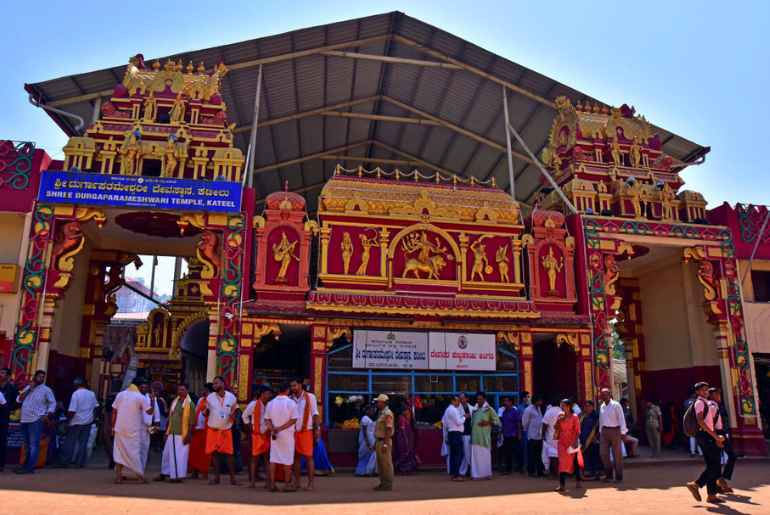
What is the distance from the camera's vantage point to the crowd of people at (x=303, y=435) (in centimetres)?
915

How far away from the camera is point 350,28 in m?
19.5

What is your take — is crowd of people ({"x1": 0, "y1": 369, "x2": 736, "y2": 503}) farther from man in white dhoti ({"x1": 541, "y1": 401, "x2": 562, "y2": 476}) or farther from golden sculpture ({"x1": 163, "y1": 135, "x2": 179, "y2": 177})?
golden sculpture ({"x1": 163, "y1": 135, "x2": 179, "y2": 177})

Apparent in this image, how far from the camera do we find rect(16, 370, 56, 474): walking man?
11164 millimetres

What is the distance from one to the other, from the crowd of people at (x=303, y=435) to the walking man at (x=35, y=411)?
0.06 feet

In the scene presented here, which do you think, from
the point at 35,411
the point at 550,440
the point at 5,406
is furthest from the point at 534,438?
the point at 5,406

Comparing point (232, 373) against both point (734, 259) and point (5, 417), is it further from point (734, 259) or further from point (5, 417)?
point (734, 259)

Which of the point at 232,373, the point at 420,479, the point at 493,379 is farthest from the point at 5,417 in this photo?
the point at 493,379

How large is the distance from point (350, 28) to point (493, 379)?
11609 mm

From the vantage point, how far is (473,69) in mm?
21047

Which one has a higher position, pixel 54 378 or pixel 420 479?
pixel 54 378

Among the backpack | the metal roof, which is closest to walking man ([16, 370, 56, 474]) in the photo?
the metal roof

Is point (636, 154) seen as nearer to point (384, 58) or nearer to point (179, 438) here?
point (384, 58)

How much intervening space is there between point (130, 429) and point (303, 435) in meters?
2.80

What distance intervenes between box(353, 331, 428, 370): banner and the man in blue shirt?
3.25m
